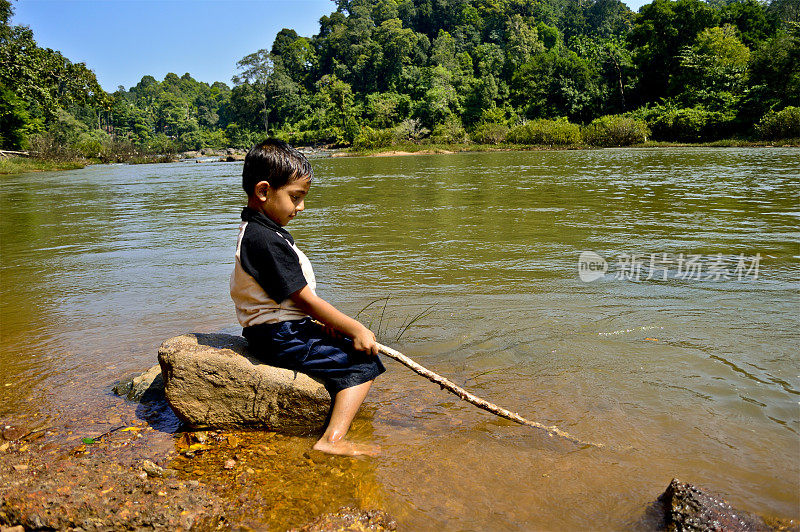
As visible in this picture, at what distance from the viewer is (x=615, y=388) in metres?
3.17

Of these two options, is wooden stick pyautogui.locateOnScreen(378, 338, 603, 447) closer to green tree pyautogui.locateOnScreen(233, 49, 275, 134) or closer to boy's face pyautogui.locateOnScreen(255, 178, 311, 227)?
boy's face pyautogui.locateOnScreen(255, 178, 311, 227)

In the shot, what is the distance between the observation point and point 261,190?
2586mm

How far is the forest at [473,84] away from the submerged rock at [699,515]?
111 ft

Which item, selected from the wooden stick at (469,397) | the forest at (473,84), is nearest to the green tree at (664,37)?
the forest at (473,84)

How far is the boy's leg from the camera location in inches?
102

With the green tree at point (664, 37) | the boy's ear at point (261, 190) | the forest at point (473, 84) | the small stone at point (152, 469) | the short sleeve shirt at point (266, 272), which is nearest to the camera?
the small stone at point (152, 469)

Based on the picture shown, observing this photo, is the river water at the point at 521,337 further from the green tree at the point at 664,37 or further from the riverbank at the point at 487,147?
the green tree at the point at 664,37

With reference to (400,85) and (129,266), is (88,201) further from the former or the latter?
(400,85)

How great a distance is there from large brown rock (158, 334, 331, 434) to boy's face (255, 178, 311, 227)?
78 cm

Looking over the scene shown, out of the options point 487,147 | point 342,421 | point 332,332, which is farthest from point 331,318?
point 487,147

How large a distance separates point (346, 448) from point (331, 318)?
646 millimetres

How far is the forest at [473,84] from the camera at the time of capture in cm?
4200

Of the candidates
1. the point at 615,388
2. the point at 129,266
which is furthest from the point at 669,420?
the point at 129,266

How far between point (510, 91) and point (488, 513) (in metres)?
79.5
